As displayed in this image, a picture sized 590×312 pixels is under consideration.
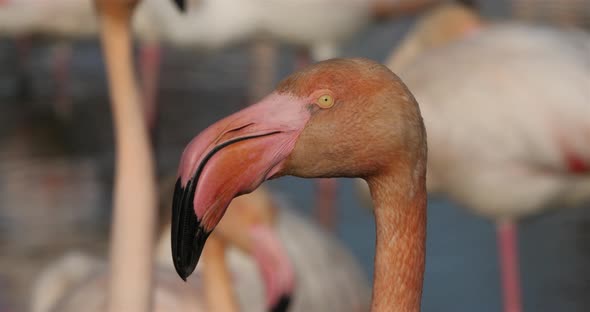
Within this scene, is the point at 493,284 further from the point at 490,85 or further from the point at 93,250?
the point at 93,250

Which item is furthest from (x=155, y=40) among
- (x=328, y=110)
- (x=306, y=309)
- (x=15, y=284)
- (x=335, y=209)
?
(x=328, y=110)

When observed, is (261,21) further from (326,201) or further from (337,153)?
(337,153)

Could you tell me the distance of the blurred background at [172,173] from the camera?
18.9 ft

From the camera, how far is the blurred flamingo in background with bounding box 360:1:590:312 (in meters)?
5.17

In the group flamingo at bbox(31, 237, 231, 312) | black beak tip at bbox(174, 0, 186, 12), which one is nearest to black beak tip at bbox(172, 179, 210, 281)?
black beak tip at bbox(174, 0, 186, 12)

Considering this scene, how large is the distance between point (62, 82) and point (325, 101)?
717 centimetres

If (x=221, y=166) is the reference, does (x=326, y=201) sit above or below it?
above

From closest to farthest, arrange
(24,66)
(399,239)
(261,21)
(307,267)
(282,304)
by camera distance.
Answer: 1. (399,239)
2. (282,304)
3. (307,267)
4. (261,21)
5. (24,66)

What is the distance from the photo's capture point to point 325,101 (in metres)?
1.95

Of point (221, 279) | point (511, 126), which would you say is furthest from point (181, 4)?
point (511, 126)

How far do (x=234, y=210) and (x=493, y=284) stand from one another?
2226 mm

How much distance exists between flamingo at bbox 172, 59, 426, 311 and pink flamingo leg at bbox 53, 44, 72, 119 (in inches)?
266

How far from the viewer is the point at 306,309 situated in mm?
4367

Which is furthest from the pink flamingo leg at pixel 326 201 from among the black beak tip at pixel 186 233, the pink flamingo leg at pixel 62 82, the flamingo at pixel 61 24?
the black beak tip at pixel 186 233
